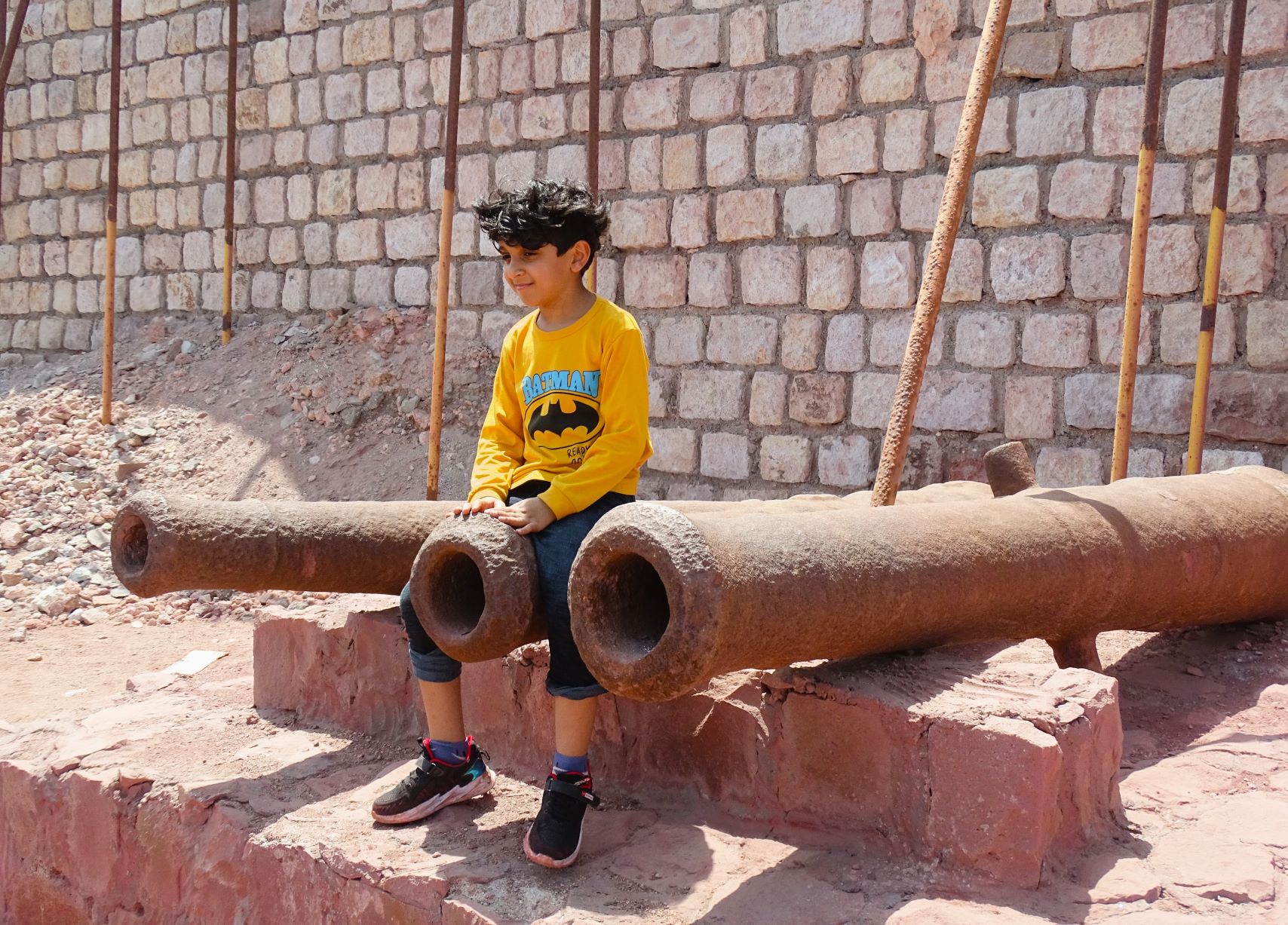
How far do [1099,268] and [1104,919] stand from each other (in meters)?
4.16

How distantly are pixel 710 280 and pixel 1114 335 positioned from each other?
7.73ft

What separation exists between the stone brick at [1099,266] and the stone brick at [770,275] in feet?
5.05

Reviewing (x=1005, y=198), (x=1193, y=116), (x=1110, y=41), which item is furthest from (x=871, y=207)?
(x=1193, y=116)

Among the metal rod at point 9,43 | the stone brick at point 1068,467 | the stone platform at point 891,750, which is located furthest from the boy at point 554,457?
the metal rod at point 9,43

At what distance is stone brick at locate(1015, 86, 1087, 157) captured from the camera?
593 centimetres

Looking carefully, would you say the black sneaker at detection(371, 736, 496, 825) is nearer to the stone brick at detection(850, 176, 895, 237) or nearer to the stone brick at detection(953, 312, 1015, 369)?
the stone brick at detection(953, 312, 1015, 369)

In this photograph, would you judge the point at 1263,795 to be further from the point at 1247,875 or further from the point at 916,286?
the point at 916,286

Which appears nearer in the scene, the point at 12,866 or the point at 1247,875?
the point at 1247,875

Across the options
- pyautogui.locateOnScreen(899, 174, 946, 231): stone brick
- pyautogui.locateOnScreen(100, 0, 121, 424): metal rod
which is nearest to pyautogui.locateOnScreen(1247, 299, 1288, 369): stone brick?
pyautogui.locateOnScreen(899, 174, 946, 231): stone brick

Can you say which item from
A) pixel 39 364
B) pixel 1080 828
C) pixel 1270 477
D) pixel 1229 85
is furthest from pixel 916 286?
pixel 39 364

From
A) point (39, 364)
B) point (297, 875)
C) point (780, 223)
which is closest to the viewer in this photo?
point (297, 875)

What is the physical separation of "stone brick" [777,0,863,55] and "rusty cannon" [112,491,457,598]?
4286 millimetres

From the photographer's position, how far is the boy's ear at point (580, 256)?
9.71 ft

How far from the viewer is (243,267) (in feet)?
32.5
